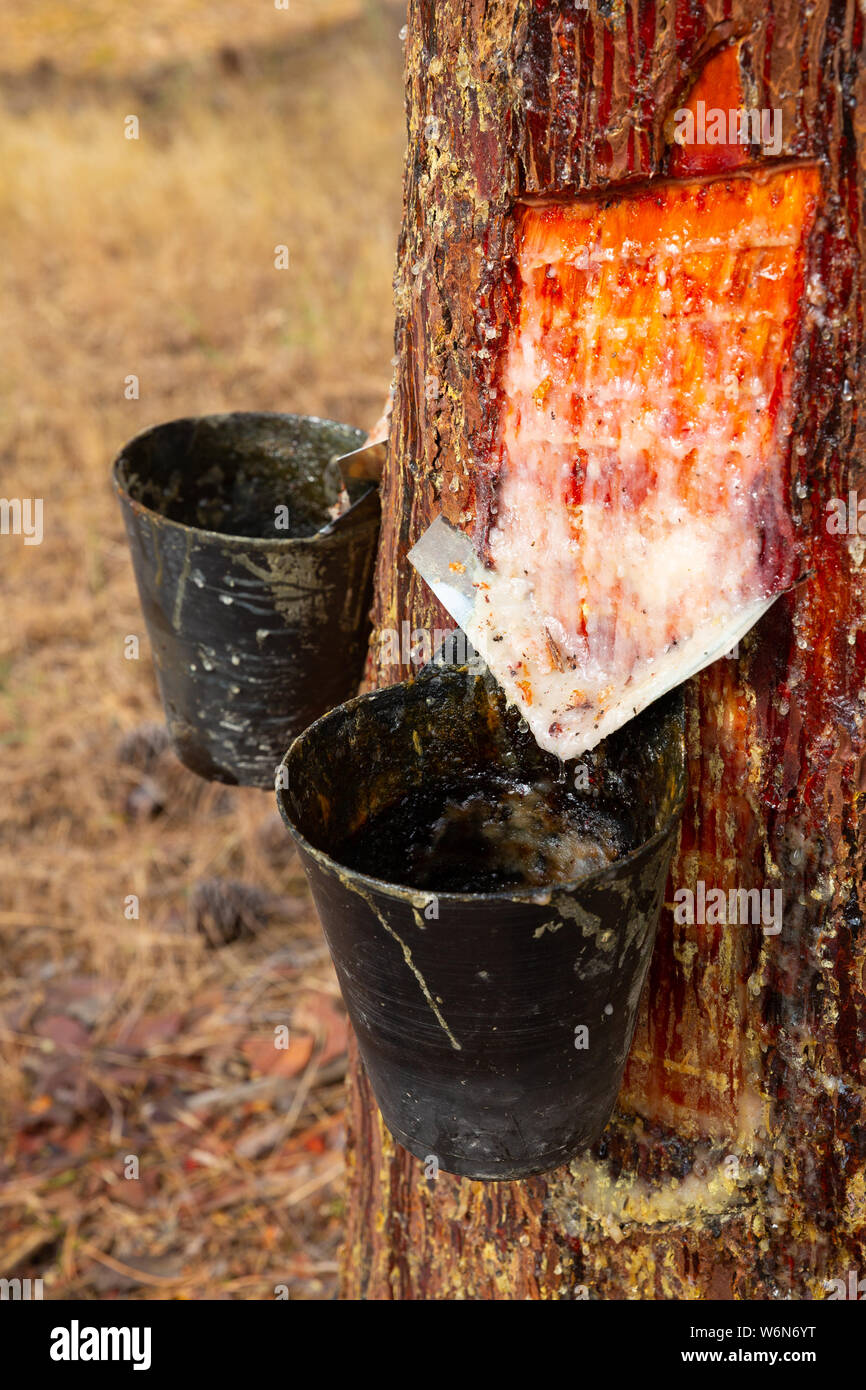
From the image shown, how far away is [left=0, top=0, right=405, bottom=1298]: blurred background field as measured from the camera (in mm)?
2469

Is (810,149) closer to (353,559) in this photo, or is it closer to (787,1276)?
(353,559)

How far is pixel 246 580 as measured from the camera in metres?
1.61

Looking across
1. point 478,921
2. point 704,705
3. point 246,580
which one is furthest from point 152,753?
point 478,921

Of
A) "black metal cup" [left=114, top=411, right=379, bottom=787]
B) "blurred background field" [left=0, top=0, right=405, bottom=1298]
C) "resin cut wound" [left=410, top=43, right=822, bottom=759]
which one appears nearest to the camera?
"resin cut wound" [left=410, top=43, right=822, bottom=759]

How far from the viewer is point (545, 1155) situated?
4.00ft

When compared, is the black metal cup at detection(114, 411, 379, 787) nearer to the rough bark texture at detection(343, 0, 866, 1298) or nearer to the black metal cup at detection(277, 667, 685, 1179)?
the rough bark texture at detection(343, 0, 866, 1298)

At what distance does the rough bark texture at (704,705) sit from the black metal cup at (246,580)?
0.35 ft

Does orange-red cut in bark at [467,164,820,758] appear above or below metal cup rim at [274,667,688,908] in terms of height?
above

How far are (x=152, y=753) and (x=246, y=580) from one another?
78.5 inches

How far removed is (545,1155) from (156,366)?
5130mm

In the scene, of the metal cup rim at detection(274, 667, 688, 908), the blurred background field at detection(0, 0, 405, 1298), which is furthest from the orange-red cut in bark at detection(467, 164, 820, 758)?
the blurred background field at detection(0, 0, 405, 1298)

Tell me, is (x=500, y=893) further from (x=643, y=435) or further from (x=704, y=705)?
(x=643, y=435)

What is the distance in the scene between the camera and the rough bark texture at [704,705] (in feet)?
3.57

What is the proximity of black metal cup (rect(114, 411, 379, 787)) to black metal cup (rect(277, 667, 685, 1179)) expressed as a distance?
0.35 m
